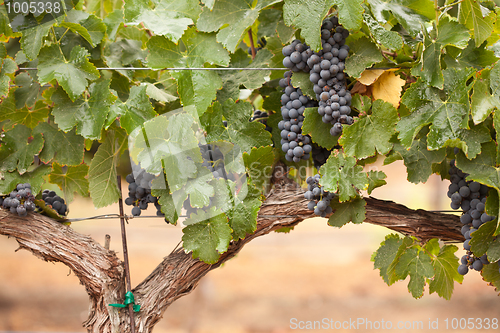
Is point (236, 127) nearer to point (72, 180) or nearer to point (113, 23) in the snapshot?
point (113, 23)

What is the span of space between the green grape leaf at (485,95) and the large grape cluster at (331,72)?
0.32 metres

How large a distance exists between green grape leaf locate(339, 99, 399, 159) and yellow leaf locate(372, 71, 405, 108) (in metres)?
0.05

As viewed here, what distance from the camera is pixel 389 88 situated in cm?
114

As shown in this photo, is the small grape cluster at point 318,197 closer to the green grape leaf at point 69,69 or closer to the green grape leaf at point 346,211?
the green grape leaf at point 346,211

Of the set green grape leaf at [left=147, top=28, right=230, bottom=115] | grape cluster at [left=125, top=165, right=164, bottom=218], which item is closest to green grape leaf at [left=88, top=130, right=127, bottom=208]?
grape cluster at [left=125, top=165, right=164, bottom=218]

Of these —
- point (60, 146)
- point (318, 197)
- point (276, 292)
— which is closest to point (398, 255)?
point (318, 197)

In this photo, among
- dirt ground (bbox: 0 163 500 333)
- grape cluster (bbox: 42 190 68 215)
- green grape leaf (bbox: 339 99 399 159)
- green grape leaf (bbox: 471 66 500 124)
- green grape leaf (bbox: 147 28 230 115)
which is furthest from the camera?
dirt ground (bbox: 0 163 500 333)

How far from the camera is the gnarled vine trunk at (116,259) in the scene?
1296 millimetres

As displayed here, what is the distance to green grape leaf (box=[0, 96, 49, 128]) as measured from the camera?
4.55 ft

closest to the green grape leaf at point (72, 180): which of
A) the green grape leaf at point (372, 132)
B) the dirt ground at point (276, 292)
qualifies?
the green grape leaf at point (372, 132)

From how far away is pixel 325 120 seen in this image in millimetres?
1101

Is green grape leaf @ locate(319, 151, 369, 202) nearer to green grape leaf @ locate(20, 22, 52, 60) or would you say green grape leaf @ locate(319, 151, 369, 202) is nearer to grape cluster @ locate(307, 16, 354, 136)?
grape cluster @ locate(307, 16, 354, 136)

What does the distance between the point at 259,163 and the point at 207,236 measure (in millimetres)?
283

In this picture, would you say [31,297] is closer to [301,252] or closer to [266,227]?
[301,252]
